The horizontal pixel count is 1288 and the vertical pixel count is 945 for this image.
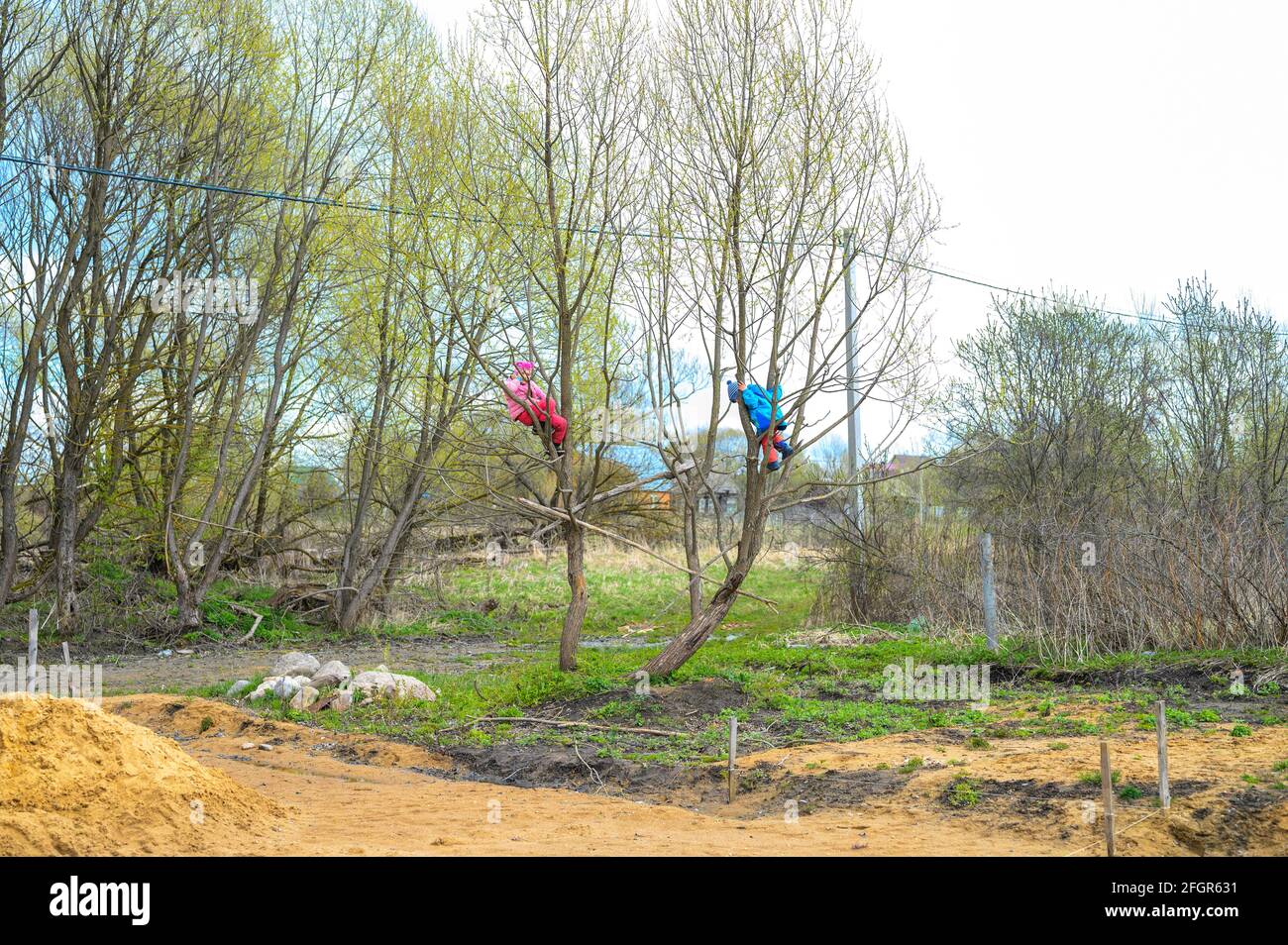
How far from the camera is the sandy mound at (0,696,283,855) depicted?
20.3 feet

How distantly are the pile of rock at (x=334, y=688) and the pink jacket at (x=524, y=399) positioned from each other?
3.51 m

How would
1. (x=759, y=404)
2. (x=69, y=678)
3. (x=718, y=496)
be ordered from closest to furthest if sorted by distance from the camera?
(x=759, y=404), (x=69, y=678), (x=718, y=496)

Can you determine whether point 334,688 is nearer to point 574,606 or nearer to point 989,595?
point 574,606

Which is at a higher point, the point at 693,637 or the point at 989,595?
the point at 989,595

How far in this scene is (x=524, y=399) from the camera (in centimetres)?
1312

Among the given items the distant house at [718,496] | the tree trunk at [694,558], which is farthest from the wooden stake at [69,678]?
the distant house at [718,496]

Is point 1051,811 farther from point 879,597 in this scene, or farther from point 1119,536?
point 879,597

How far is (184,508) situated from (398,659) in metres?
7.01

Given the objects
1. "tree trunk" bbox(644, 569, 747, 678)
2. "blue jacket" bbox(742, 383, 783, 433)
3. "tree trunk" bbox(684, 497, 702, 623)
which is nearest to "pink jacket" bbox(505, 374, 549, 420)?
"tree trunk" bbox(684, 497, 702, 623)

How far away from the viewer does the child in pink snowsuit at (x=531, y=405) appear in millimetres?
12719

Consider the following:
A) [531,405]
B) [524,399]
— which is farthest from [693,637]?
[524,399]

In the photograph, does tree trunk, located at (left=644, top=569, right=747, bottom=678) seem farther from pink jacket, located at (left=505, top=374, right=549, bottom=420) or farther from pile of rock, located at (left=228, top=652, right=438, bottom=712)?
pink jacket, located at (left=505, top=374, right=549, bottom=420)

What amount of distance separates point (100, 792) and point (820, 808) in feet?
15.6

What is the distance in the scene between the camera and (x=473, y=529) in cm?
2675
